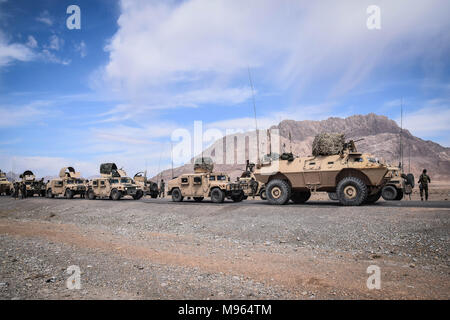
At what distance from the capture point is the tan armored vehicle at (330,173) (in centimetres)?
1283

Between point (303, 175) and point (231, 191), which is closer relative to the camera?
point (303, 175)

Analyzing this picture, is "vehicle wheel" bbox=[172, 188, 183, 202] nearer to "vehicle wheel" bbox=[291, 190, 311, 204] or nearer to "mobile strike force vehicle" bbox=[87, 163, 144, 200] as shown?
"mobile strike force vehicle" bbox=[87, 163, 144, 200]

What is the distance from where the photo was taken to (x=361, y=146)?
88875 millimetres

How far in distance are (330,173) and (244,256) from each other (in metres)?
7.37

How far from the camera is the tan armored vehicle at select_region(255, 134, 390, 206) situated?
42.1 feet

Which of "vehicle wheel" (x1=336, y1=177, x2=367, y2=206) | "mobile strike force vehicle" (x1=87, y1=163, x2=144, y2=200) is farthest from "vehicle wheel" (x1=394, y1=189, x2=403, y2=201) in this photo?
"mobile strike force vehicle" (x1=87, y1=163, x2=144, y2=200)

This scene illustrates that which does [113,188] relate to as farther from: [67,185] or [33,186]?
[33,186]

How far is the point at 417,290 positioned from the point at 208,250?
529 cm

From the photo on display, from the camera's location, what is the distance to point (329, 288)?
540 cm

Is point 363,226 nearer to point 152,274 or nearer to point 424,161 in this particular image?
point 152,274

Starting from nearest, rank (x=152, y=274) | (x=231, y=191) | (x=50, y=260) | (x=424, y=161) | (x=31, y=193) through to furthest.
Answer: (x=152, y=274) < (x=50, y=260) < (x=231, y=191) < (x=31, y=193) < (x=424, y=161)

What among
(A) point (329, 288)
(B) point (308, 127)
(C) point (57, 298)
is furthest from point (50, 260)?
(B) point (308, 127)

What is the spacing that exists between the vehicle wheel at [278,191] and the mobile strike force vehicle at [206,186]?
11.7ft

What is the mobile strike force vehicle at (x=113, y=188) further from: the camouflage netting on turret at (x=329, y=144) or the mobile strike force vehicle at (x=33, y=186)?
the camouflage netting on turret at (x=329, y=144)
